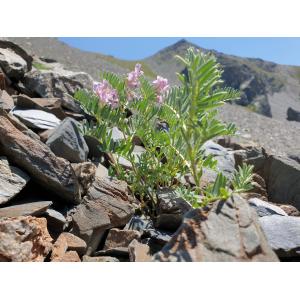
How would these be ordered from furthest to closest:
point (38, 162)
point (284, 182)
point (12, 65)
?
point (12, 65) → point (284, 182) → point (38, 162)

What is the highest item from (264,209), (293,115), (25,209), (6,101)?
(6,101)

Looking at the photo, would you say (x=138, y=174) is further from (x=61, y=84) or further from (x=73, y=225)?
(x=61, y=84)

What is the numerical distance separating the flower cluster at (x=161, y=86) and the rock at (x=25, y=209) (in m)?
2.09

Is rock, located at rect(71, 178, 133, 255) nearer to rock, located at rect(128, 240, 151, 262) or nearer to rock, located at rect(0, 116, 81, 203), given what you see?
rock, located at rect(0, 116, 81, 203)

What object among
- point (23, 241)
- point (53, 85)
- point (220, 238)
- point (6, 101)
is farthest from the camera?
point (53, 85)

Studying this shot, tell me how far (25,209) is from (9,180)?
47cm

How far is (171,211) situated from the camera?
4777mm

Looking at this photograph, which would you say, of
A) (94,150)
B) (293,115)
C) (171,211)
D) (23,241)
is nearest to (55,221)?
(23,241)

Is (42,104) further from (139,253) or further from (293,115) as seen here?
(293,115)

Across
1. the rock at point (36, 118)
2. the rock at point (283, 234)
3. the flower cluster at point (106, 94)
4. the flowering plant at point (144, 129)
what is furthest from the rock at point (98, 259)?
the rock at point (36, 118)

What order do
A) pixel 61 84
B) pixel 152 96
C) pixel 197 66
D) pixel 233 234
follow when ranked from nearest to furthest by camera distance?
pixel 233 234
pixel 197 66
pixel 152 96
pixel 61 84

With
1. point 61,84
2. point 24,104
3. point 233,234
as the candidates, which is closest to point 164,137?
point 233,234

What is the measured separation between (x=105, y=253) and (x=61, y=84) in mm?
5497

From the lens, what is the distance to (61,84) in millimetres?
8828
